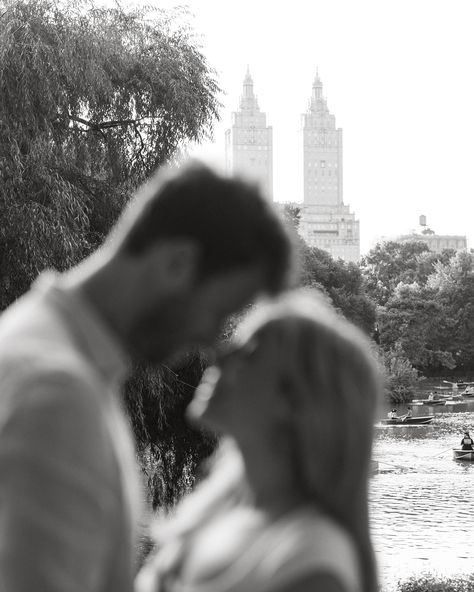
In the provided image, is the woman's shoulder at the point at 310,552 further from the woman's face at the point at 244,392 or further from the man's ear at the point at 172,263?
the man's ear at the point at 172,263

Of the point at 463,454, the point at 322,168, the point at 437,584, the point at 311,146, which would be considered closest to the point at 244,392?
the point at 437,584

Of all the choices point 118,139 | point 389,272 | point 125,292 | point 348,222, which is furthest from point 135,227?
point 348,222

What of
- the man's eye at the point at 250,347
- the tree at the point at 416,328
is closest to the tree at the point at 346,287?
the tree at the point at 416,328

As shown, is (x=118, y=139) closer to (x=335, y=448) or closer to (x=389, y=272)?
(x=335, y=448)

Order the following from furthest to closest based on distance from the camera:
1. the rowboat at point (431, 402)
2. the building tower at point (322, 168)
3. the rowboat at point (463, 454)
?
the building tower at point (322, 168) < the rowboat at point (431, 402) < the rowboat at point (463, 454)

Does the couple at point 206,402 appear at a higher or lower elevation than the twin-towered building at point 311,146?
lower

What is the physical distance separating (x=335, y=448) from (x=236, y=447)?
19cm

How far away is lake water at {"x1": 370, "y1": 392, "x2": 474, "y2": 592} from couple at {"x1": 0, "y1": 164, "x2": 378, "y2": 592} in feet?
29.5

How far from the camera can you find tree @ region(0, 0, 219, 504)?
10.2 metres

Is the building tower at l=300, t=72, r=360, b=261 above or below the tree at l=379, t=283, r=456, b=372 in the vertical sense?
above

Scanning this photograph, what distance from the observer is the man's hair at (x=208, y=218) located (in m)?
1.46

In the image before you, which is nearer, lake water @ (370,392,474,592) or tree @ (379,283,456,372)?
lake water @ (370,392,474,592)

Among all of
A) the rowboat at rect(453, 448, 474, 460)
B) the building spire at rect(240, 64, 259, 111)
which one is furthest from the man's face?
the building spire at rect(240, 64, 259, 111)

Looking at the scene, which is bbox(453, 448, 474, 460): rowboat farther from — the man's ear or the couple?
the man's ear
